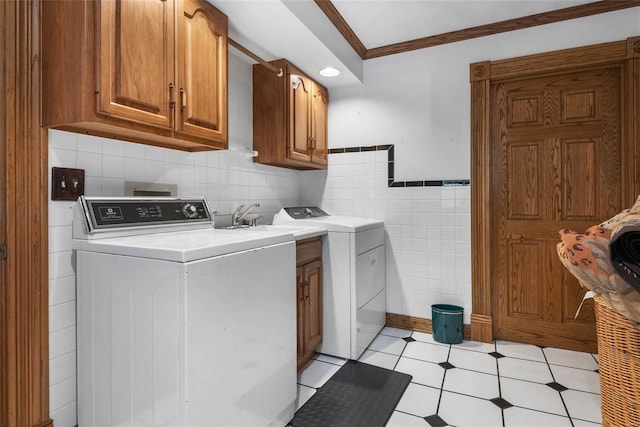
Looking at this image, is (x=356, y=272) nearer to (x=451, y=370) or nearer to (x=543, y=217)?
(x=451, y=370)

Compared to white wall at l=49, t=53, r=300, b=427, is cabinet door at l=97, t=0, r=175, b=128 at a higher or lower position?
higher

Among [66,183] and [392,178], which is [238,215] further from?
[392,178]

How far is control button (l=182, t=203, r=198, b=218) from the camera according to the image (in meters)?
1.90

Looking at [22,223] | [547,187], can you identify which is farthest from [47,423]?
[547,187]

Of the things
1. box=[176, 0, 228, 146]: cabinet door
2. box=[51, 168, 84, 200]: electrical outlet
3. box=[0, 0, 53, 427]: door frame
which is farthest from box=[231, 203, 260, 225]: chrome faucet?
box=[0, 0, 53, 427]: door frame

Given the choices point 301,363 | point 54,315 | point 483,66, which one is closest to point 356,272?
point 301,363

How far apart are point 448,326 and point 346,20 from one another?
2392 mm

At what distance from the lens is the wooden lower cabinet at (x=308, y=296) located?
2105 millimetres

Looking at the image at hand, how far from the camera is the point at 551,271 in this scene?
8.41ft

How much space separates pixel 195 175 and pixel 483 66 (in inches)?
88.5

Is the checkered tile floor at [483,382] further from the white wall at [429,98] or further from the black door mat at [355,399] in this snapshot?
the white wall at [429,98]

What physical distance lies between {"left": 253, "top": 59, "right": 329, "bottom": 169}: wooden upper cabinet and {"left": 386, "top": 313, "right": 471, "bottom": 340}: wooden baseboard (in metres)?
1.52

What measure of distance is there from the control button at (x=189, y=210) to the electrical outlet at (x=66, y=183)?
0.48 meters

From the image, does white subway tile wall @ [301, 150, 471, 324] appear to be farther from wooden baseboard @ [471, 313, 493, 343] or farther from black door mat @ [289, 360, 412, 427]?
black door mat @ [289, 360, 412, 427]
